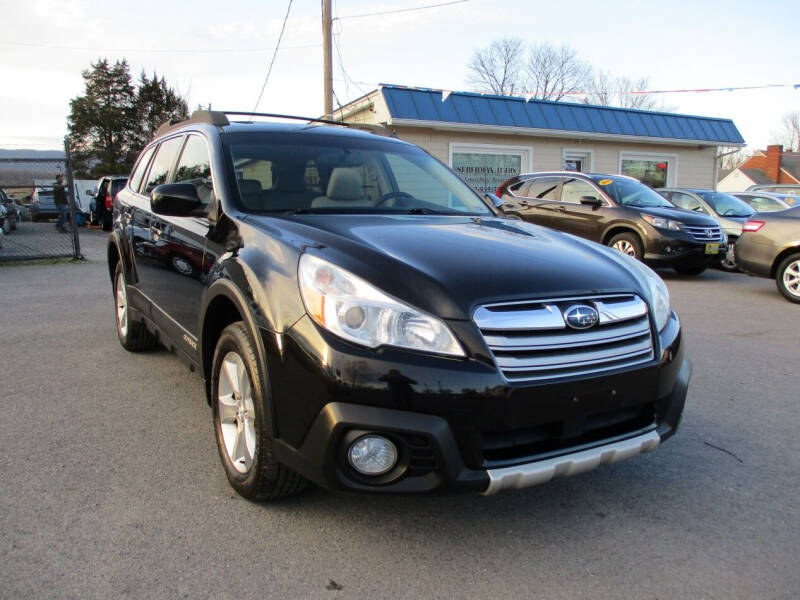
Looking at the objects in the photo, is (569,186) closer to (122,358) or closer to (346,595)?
(122,358)

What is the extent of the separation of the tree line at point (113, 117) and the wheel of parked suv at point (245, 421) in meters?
38.9

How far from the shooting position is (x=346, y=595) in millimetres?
2129

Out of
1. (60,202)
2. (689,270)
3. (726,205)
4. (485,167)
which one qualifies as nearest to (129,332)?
(689,270)

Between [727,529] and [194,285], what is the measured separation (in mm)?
2739

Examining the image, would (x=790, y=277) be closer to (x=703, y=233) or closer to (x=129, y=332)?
(x=703, y=233)

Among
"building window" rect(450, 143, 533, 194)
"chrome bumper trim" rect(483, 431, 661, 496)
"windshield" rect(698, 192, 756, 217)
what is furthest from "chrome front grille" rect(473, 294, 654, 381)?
"building window" rect(450, 143, 533, 194)

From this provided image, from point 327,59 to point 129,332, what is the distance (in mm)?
11640

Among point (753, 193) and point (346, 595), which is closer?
point (346, 595)

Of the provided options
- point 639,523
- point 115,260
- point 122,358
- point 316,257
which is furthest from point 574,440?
point 115,260

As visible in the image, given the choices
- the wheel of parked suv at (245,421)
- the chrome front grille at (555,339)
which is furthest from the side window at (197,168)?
the chrome front grille at (555,339)

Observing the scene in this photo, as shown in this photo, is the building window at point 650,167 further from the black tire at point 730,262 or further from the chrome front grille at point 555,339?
the chrome front grille at point 555,339

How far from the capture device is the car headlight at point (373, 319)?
6.97 feet

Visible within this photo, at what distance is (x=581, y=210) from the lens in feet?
34.6

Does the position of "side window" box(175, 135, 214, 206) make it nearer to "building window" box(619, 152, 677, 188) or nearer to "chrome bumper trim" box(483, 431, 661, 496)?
"chrome bumper trim" box(483, 431, 661, 496)
